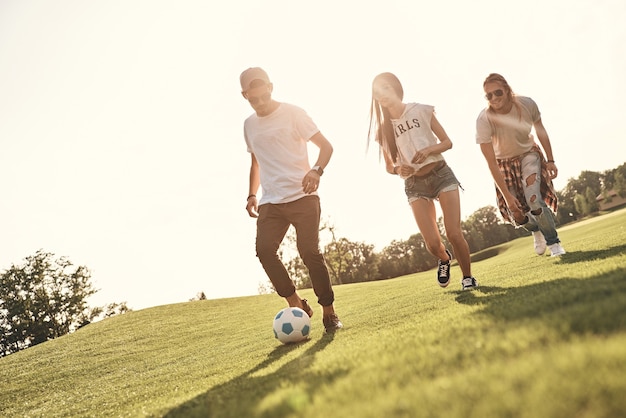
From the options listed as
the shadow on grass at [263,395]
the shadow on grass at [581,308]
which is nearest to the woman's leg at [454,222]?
the shadow on grass at [581,308]

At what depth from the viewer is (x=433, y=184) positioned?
565 centimetres

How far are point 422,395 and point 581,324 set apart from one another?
86 centimetres

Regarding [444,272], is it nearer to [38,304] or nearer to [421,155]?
[421,155]

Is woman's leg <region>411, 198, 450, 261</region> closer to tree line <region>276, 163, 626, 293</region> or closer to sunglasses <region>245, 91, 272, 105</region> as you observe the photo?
sunglasses <region>245, 91, 272, 105</region>

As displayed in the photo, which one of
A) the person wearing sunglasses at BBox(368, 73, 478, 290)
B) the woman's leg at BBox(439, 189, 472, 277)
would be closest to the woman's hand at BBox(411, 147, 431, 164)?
the person wearing sunglasses at BBox(368, 73, 478, 290)

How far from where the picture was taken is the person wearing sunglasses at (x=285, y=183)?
4.95 m

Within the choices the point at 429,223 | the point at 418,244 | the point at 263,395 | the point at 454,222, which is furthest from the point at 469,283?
the point at 418,244

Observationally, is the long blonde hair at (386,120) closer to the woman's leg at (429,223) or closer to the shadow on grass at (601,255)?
the woman's leg at (429,223)

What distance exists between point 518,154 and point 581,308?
5152 mm

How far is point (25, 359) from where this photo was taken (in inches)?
435

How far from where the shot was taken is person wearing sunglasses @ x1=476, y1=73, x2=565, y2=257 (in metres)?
6.28

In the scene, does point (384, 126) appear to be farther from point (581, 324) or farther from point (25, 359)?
point (25, 359)

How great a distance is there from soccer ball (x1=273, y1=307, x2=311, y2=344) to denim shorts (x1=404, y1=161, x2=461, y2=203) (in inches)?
87.3

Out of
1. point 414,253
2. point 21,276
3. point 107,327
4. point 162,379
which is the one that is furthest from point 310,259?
point 414,253
